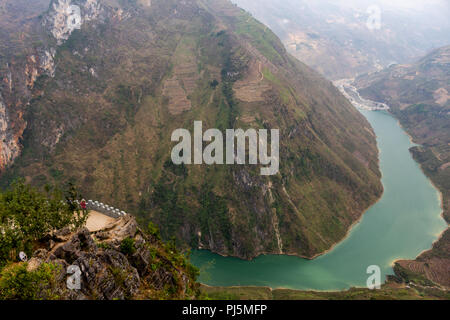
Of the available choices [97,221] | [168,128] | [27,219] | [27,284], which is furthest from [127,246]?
[168,128]

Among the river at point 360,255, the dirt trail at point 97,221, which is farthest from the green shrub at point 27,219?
the river at point 360,255

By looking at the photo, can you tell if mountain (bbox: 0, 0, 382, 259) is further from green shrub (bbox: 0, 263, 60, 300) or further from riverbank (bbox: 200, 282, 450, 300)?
green shrub (bbox: 0, 263, 60, 300)

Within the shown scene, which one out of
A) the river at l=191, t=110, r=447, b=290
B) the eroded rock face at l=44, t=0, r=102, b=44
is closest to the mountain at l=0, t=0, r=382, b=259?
the eroded rock face at l=44, t=0, r=102, b=44

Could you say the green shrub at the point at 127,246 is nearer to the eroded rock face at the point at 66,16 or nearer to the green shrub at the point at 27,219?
the green shrub at the point at 27,219

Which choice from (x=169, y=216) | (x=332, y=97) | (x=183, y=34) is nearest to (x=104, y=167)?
(x=169, y=216)

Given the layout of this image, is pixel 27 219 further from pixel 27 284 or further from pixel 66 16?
pixel 66 16
